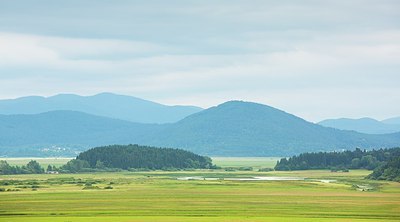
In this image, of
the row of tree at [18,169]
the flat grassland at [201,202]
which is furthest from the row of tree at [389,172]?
the row of tree at [18,169]

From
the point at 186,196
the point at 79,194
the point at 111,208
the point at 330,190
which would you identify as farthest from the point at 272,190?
the point at 111,208

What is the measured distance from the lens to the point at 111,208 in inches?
3543

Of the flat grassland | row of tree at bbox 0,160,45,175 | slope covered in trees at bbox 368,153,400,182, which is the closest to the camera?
the flat grassland

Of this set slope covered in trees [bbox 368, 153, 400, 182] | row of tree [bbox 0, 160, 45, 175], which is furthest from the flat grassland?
row of tree [bbox 0, 160, 45, 175]

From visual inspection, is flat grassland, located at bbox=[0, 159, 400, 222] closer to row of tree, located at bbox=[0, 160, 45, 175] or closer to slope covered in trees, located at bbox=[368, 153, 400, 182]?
slope covered in trees, located at bbox=[368, 153, 400, 182]

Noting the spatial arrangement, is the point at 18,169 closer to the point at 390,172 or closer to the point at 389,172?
Result: the point at 389,172

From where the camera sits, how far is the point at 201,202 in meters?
98.1

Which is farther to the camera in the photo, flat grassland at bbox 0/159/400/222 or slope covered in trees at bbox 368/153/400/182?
slope covered in trees at bbox 368/153/400/182

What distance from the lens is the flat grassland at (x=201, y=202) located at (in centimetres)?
8238

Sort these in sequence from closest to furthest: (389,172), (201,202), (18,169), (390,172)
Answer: (201,202), (390,172), (389,172), (18,169)

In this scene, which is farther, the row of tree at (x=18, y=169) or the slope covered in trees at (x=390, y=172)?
the row of tree at (x=18, y=169)

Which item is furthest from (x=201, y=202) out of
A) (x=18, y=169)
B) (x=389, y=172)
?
(x=18, y=169)

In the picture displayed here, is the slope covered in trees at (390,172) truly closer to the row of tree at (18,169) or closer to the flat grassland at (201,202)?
the flat grassland at (201,202)

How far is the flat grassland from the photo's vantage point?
8238cm
